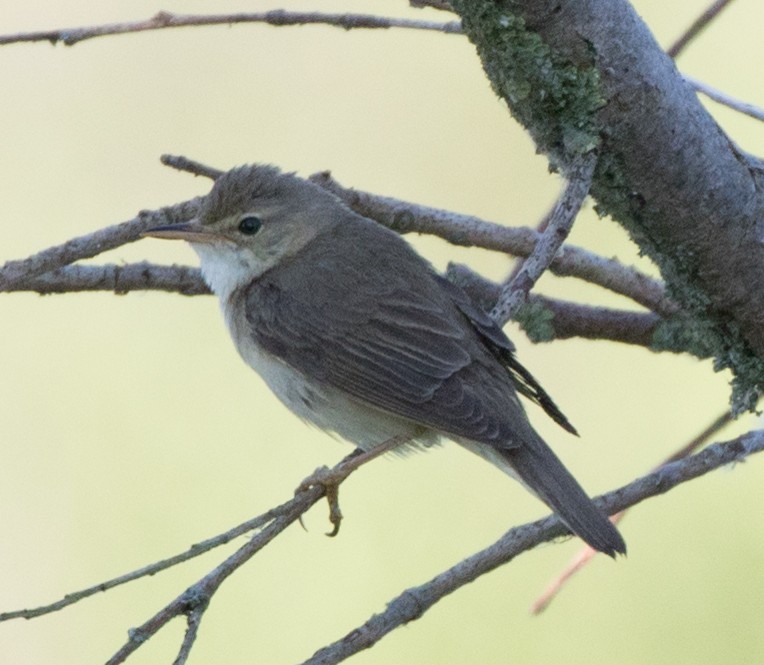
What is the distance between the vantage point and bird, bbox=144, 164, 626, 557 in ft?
12.2

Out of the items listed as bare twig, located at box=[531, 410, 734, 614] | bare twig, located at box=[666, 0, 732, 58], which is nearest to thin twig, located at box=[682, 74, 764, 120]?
bare twig, located at box=[666, 0, 732, 58]

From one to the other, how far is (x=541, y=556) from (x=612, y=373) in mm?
1180

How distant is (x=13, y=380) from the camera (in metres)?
6.49

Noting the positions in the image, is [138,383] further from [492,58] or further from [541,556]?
[492,58]

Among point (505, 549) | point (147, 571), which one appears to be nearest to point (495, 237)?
point (505, 549)

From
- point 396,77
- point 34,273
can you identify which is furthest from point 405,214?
point 396,77

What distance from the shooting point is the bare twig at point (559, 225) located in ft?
10.1

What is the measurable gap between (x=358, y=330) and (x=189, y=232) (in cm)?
64

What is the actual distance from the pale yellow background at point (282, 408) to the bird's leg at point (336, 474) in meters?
0.85

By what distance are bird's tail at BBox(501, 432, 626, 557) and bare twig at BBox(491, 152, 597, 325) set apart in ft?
1.63

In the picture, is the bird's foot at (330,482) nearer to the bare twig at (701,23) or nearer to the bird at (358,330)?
the bird at (358,330)

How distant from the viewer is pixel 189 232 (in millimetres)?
4164

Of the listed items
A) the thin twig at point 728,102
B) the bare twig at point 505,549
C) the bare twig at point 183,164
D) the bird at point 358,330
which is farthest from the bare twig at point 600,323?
the bare twig at point 183,164

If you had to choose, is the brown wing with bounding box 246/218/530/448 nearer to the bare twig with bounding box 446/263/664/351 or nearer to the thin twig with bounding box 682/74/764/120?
the bare twig with bounding box 446/263/664/351
